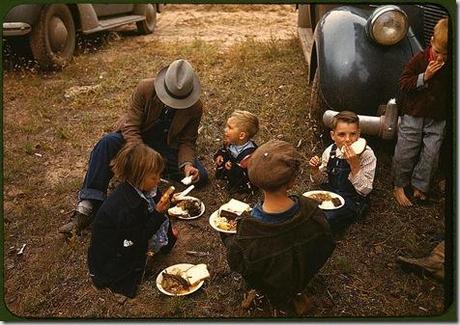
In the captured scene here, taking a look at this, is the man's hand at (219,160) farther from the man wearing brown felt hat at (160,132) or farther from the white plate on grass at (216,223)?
the white plate on grass at (216,223)

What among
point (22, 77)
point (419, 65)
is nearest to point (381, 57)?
point (419, 65)

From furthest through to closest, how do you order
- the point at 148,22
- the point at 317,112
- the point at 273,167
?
1. the point at 148,22
2. the point at 317,112
3. the point at 273,167

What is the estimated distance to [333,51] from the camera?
2924 mm

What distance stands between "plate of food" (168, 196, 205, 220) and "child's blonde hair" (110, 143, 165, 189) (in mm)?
533

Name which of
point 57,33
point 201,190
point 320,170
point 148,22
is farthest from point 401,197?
point 148,22

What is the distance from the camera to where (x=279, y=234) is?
2.10 meters

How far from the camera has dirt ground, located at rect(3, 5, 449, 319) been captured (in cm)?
231

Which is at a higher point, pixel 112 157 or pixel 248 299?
pixel 112 157

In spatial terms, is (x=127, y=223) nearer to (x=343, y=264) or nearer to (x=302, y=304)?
(x=302, y=304)

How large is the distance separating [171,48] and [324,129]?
235cm

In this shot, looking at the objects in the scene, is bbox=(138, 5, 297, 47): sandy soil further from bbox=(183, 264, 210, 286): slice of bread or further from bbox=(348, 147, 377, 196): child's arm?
bbox=(183, 264, 210, 286): slice of bread

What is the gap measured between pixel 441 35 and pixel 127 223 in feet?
5.59

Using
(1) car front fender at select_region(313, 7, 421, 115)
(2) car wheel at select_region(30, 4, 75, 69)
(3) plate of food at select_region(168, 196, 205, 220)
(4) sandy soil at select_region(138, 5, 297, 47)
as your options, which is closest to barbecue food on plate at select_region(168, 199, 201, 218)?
(3) plate of food at select_region(168, 196, 205, 220)

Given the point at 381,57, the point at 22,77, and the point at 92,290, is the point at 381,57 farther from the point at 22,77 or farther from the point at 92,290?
the point at 22,77
